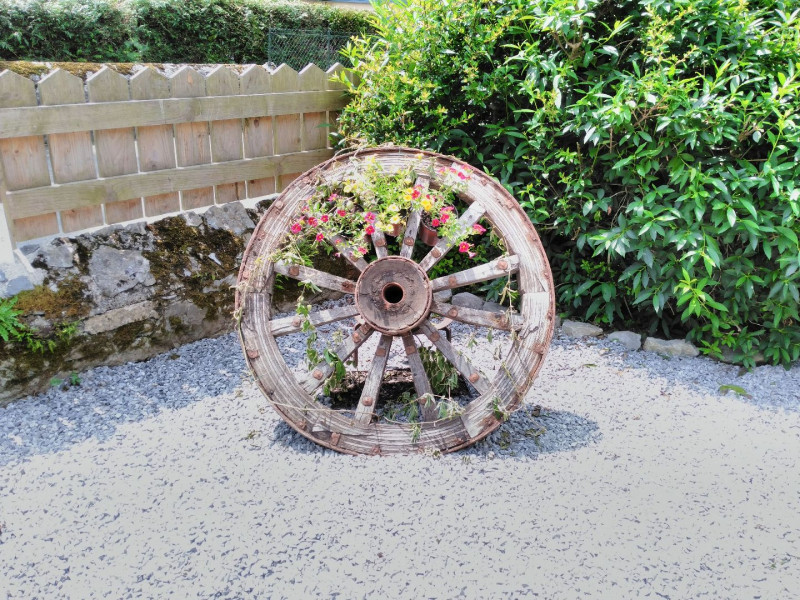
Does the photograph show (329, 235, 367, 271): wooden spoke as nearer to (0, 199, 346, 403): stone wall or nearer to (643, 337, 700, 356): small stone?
(0, 199, 346, 403): stone wall

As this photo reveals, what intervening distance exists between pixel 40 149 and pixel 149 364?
1312mm

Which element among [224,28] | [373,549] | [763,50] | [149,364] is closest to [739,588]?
[373,549]

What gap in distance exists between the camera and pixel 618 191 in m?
3.92

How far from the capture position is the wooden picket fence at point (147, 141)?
3.32m

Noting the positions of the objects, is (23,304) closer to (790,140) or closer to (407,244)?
(407,244)

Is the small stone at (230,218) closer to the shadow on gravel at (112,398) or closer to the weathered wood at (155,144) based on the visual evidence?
the weathered wood at (155,144)

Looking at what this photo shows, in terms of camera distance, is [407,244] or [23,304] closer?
[407,244]

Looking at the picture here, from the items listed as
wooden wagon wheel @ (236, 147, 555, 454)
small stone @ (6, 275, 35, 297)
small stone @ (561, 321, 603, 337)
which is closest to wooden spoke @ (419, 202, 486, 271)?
wooden wagon wheel @ (236, 147, 555, 454)

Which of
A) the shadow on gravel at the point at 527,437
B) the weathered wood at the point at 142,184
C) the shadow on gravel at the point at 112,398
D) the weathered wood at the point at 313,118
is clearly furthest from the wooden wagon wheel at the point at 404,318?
the weathered wood at the point at 313,118

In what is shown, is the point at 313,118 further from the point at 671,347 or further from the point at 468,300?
the point at 671,347

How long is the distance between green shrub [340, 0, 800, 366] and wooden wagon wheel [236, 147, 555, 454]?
1034 mm

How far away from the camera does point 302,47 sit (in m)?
11.0

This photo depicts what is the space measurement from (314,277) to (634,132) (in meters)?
2.02

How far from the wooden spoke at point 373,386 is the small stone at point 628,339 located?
1863mm
